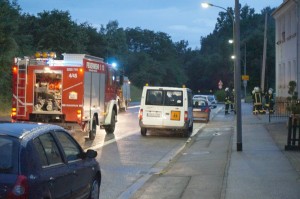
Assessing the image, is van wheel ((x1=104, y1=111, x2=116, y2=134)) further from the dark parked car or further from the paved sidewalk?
the dark parked car

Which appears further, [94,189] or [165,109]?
[165,109]

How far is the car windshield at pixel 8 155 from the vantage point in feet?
19.4

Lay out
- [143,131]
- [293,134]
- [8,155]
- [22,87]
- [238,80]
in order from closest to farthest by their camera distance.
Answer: [8,155], [293,134], [238,80], [22,87], [143,131]

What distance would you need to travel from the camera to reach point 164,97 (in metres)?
22.8

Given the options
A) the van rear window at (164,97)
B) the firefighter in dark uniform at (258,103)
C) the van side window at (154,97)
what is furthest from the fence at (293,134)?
the firefighter in dark uniform at (258,103)

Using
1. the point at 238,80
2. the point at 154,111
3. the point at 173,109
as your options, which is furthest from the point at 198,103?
the point at 238,80

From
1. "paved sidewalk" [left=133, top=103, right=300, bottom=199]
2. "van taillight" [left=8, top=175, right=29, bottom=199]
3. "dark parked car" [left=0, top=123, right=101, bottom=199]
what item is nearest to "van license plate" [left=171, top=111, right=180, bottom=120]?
"paved sidewalk" [left=133, top=103, right=300, bottom=199]

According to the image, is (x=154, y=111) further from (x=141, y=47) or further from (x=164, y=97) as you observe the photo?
(x=141, y=47)

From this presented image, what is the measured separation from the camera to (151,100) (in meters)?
22.8

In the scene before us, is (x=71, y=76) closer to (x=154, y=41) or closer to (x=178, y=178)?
(x=178, y=178)

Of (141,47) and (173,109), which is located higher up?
(141,47)

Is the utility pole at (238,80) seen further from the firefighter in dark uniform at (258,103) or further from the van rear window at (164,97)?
the firefighter in dark uniform at (258,103)

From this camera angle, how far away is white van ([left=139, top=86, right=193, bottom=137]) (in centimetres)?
2239

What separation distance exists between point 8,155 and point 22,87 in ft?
43.7
